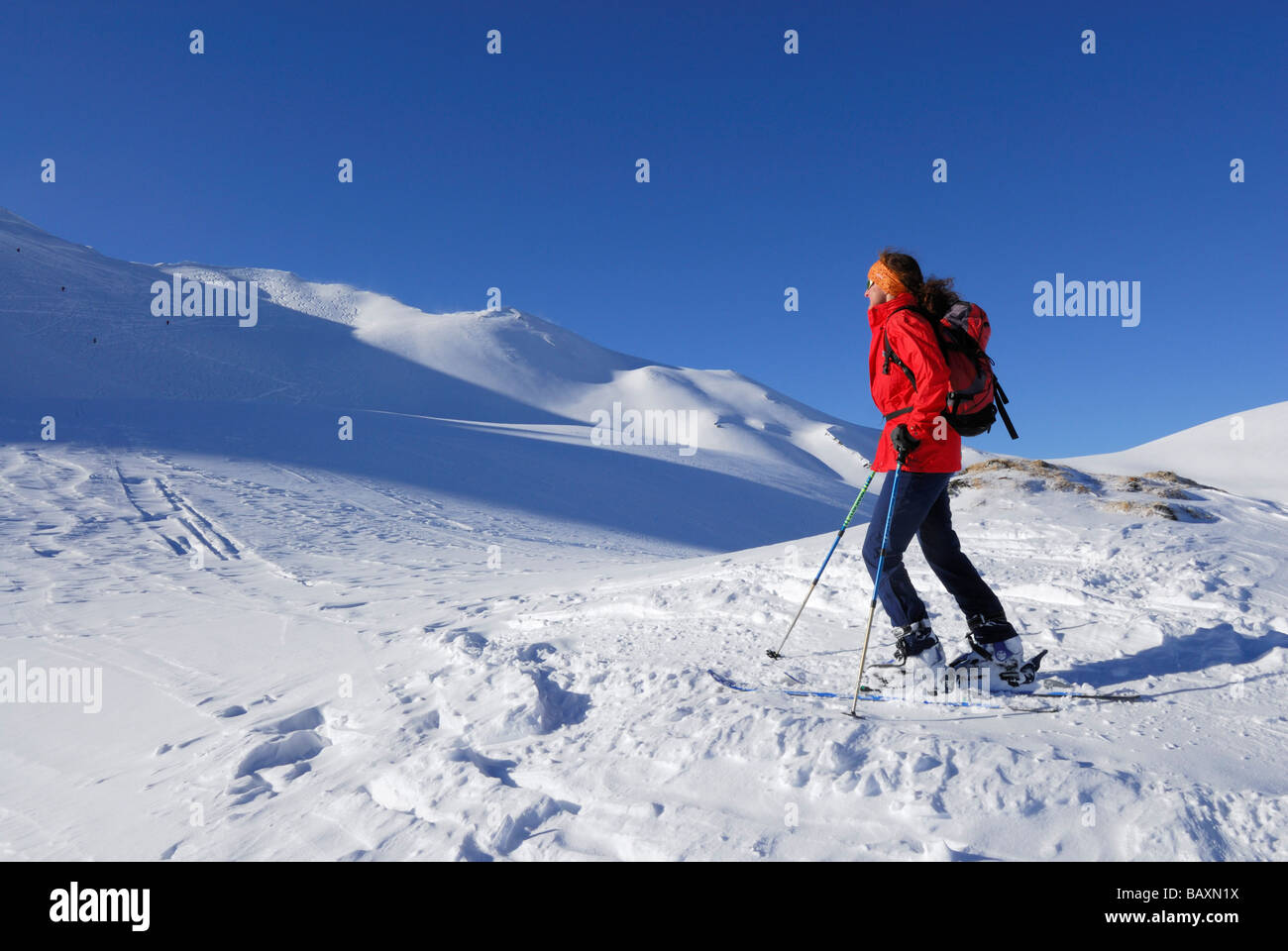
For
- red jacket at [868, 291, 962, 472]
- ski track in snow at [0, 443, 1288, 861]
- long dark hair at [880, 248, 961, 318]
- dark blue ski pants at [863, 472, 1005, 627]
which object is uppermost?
long dark hair at [880, 248, 961, 318]

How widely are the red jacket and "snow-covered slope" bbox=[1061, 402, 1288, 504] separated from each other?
60.3 feet

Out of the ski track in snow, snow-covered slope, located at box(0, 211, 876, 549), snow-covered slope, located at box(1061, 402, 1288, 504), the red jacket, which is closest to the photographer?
the ski track in snow

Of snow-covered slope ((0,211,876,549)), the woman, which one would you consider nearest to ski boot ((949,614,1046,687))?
the woman

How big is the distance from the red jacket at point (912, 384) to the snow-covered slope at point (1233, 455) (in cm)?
1838

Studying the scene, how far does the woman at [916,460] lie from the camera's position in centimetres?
330

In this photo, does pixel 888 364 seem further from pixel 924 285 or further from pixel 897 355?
pixel 924 285

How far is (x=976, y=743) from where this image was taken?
9.24ft

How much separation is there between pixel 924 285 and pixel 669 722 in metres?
2.49

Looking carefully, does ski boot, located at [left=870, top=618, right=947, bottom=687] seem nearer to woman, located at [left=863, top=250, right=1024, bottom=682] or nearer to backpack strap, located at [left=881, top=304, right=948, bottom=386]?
woman, located at [left=863, top=250, right=1024, bottom=682]

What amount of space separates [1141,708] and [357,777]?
142 inches

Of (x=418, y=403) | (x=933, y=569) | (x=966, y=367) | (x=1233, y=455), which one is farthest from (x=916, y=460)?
(x=418, y=403)

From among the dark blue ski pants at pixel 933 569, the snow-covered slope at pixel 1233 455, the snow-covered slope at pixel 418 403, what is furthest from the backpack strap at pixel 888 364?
the snow-covered slope at pixel 1233 455

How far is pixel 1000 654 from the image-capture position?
11.9 ft

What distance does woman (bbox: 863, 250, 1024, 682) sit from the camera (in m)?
3.30
